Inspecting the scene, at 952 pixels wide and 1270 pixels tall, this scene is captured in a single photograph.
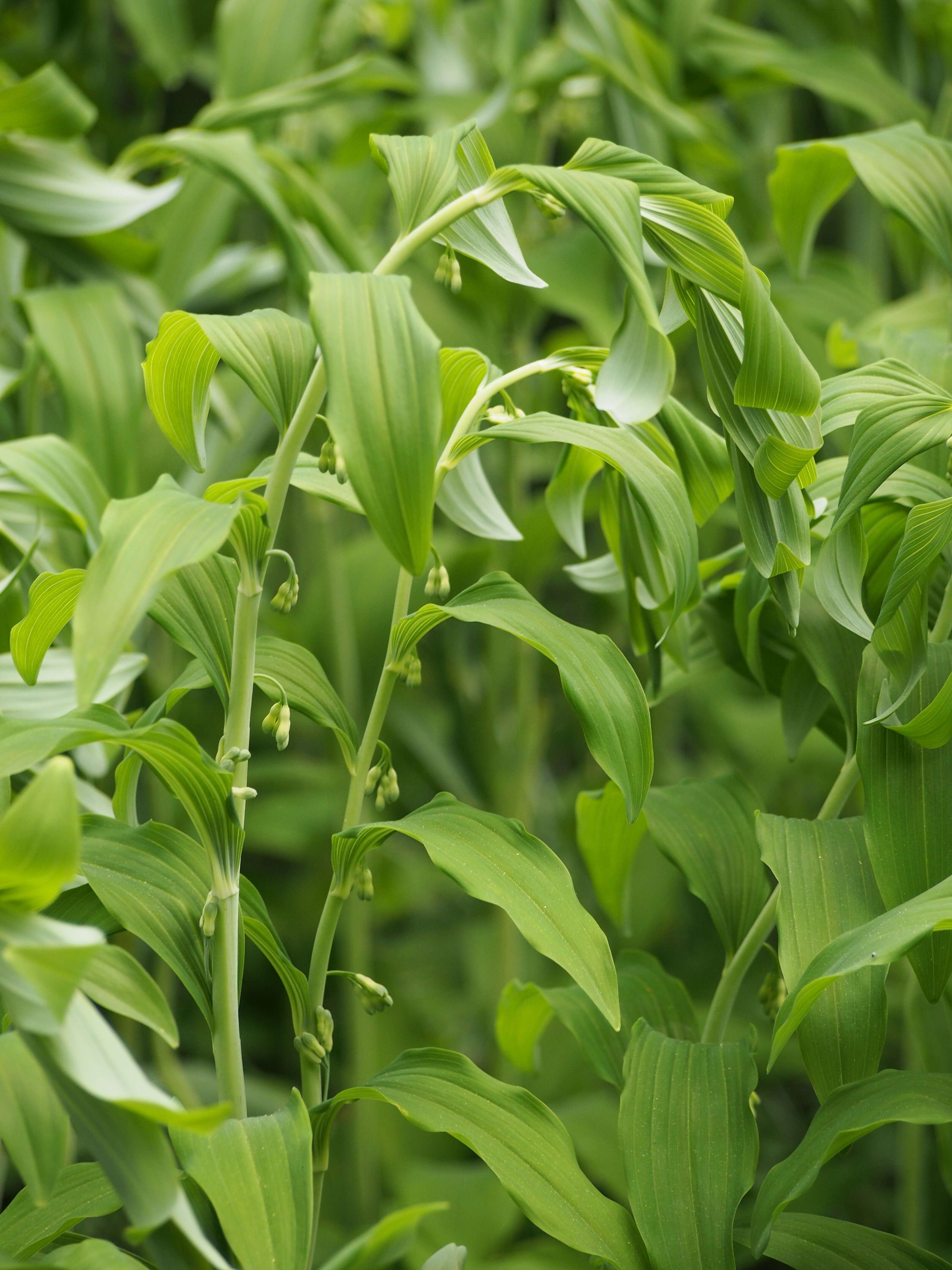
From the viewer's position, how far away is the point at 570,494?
0.51 m

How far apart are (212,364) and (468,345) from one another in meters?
0.62

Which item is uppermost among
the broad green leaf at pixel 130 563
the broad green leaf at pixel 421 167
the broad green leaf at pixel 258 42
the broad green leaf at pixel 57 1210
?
the broad green leaf at pixel 258 42

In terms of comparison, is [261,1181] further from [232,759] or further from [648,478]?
[648,478]

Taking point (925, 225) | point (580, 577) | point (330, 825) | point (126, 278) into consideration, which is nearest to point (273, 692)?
point (580, 577)

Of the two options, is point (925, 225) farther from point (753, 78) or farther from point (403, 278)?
point (753, 78)

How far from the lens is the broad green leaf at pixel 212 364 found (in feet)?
1.18

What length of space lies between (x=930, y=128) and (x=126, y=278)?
2.20 ft

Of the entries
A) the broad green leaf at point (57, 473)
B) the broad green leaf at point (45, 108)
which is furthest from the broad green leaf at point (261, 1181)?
the broad green leaf at point (45, 108)

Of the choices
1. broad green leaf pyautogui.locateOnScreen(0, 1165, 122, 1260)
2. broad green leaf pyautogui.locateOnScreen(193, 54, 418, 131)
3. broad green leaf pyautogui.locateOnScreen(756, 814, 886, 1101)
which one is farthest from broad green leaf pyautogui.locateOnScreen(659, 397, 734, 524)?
broad green leaf pyautogui.locateOnScreen(193, 54, 418, 131)

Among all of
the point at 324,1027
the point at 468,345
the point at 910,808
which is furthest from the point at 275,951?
the point at 468,345

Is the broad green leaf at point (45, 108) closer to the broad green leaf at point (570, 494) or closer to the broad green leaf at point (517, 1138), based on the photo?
the broad green leaf at point (570, 494)

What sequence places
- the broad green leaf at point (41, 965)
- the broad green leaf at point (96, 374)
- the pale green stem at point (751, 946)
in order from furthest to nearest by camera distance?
the broad green leaf at point (96, 374), the pale green stem at point (751, 946), the broad green leaf at point (41, 965)

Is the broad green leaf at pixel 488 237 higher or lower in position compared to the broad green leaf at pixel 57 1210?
higher

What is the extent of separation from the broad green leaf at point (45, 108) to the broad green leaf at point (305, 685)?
0.47m
